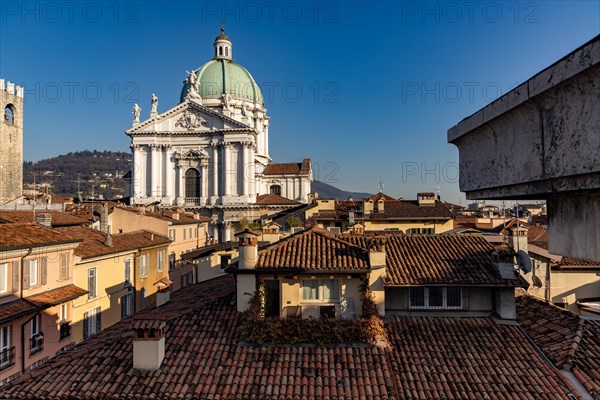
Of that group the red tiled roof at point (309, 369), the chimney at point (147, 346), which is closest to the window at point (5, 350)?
the red tiled roof at point (309, 369)

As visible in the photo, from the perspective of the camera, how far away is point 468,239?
17250 mm

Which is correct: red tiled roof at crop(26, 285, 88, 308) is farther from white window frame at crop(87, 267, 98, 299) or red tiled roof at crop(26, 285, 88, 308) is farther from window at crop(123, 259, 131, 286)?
window at crop(123, 259, 131, 286)

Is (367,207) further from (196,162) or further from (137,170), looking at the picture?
(137,170)

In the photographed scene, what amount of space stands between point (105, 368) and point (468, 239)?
13.6m

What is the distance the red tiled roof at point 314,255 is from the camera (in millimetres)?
13523

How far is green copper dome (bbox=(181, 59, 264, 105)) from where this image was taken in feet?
250

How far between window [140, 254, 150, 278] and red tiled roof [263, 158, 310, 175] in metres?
46.4

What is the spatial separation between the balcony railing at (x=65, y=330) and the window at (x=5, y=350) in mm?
3721

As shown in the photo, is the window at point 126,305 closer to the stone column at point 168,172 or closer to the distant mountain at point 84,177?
the stone column at point 168,172

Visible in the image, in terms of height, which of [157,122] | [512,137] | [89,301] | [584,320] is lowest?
[89,301]

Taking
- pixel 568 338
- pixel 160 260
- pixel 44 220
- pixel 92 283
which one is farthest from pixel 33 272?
pixel 568 338

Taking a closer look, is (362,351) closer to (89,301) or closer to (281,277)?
(281,277)

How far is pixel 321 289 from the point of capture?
44.8ft

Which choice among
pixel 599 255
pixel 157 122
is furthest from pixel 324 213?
pixel 599 255
